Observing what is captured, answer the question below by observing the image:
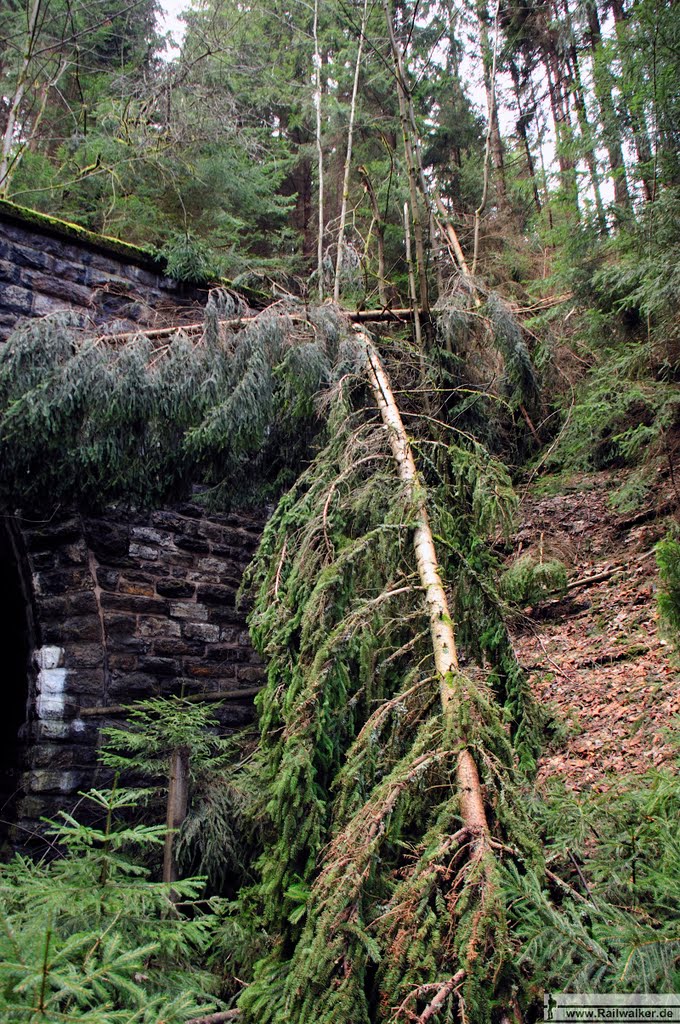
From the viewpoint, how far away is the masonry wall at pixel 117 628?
415cm

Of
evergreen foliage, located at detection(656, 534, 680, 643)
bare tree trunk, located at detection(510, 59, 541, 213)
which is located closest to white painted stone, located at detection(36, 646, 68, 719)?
evergreen foliage, located at detection(656, 534, 680, 643)

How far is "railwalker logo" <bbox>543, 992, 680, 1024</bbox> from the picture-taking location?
4.61 feet

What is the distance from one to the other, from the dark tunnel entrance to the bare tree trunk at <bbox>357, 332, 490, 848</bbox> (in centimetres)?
284

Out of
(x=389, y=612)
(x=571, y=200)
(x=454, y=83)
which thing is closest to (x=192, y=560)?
(x=389, y=612)

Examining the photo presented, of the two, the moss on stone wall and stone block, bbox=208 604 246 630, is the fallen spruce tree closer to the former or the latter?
stone block, bbox=208 604 246 630

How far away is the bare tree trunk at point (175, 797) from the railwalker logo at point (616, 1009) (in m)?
2.49

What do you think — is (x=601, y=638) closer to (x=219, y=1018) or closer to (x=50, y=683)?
(x=219, y=1018)

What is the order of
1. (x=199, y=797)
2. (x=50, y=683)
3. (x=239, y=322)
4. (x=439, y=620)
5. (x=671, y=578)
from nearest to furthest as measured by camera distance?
(x=439, y=620) → (x=671, y=578) → (x=199, y=797) → (x=239, y=322) → (x=50, y=683)

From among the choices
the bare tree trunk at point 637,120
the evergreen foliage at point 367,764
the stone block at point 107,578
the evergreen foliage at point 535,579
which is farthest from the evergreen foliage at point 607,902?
the bare tree trunk at point 637,120

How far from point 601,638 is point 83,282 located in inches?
181

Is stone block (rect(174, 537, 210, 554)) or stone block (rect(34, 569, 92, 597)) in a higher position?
stone block (rect(174, 537, 210, 554))

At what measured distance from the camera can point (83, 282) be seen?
4.82m

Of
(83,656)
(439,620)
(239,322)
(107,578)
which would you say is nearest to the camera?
(439,620)

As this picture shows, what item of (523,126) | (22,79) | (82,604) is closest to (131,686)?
(82,604)
